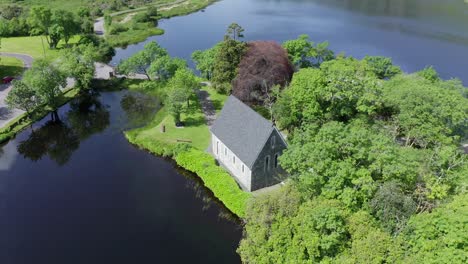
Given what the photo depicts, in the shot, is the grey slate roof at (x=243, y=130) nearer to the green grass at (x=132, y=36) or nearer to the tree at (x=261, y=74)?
the tree at (x=261, y=74)

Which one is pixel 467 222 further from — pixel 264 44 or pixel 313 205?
pixel 264 44

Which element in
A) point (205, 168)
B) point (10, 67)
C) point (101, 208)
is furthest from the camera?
point (10, 67)

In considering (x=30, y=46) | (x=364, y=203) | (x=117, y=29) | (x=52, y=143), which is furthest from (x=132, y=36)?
(x=364, y=203)

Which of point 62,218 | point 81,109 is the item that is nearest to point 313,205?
point 62,218

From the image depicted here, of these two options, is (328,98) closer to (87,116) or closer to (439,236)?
(439,236)

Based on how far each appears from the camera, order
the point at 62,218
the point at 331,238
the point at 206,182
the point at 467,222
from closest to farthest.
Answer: the point at 467,222 → the point at 331,238 → the point at 62,218 → the point at 206,182

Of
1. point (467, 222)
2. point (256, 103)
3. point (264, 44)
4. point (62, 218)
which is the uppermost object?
point (264, 44)

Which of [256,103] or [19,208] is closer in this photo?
[19,208]

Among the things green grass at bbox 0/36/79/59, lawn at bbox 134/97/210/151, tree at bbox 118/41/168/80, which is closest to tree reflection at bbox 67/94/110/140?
tree at bbox 118/41/168/80
